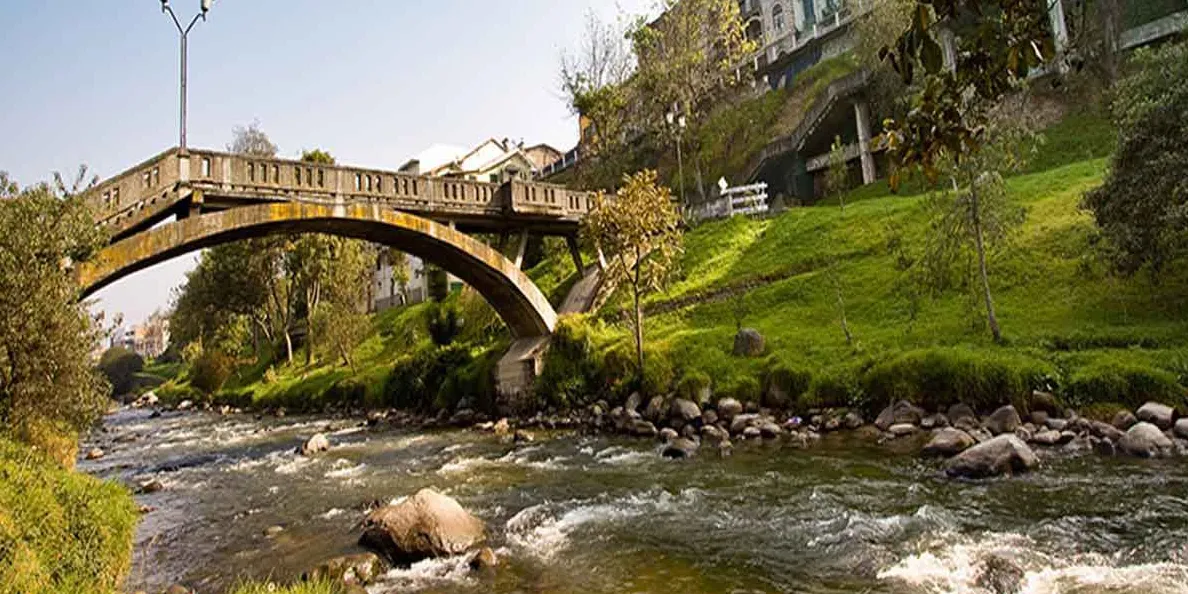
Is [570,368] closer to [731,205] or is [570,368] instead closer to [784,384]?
[784,384]

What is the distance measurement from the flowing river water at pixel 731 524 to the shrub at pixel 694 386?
3.20m

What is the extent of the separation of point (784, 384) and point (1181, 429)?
8.61 meters

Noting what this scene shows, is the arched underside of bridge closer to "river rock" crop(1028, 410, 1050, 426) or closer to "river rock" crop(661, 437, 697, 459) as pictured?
"river rock" crop(661, 437, 697, 459)

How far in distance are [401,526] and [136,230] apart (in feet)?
39.7

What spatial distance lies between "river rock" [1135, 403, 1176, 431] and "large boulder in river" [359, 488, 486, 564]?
40.1ft

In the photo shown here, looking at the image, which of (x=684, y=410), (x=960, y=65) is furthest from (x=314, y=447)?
(x=960, y=65)

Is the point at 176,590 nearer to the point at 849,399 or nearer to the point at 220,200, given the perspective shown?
the point at 220,200

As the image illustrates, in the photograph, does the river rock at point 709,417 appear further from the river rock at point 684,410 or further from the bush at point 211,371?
the bush at point 211,371

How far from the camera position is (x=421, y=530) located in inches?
379

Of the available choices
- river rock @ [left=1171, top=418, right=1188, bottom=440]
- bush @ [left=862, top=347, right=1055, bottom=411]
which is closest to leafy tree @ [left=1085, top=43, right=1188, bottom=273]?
bush @ [left=862, top=347, right=1055, bottom=411]

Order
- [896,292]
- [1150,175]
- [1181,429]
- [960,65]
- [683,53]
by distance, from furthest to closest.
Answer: [683,53] < [896,292] < [1150,175] < [1181,429] < [960,65]

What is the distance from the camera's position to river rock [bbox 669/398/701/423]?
19.2m

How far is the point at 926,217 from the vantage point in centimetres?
2597

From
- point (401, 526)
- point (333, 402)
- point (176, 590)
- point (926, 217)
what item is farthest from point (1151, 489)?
point (333, 402)
